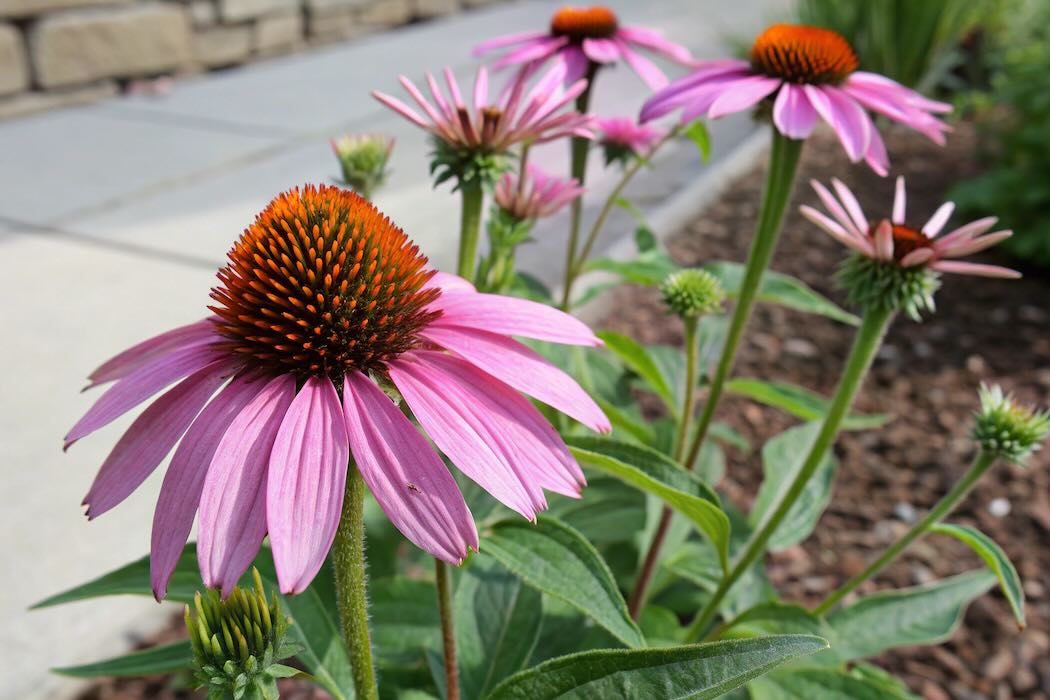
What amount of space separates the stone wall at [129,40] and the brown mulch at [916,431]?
2.50m

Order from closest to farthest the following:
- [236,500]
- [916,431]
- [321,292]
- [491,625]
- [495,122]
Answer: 1. [236,500]
2. [321,292]
3. [495,122]
4. [491,625]
5. [916,431]

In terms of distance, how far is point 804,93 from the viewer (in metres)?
0.93

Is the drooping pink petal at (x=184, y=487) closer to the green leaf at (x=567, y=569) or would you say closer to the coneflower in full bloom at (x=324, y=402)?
the coneflower in full bloom at (x=324, y=402)

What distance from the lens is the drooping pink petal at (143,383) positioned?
1.93 feet

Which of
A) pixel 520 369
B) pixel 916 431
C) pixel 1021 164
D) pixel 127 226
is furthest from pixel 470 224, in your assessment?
pixel 1021 164

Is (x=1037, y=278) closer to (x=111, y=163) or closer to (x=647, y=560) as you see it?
(x=647, y=560)

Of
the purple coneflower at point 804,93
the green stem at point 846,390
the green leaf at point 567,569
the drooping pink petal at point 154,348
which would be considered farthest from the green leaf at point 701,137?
the drooping pink petal at point 154,348

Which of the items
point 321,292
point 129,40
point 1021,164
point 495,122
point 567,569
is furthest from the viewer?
point 129,40

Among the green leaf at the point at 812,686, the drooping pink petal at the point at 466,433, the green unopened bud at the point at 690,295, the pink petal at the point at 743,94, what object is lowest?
the green leaf at the point at 812,686

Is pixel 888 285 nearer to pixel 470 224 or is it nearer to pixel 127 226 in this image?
pixel 470 224

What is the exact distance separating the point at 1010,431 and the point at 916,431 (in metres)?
1.17

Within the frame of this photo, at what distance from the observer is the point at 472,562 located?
0.96 metres

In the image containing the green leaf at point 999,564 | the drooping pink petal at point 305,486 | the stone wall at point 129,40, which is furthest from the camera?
the stone wall at point 129,40

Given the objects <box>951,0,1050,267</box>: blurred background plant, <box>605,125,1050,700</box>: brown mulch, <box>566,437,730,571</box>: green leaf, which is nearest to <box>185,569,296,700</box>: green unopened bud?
<box>566,437,730,571</box>: green leaf
